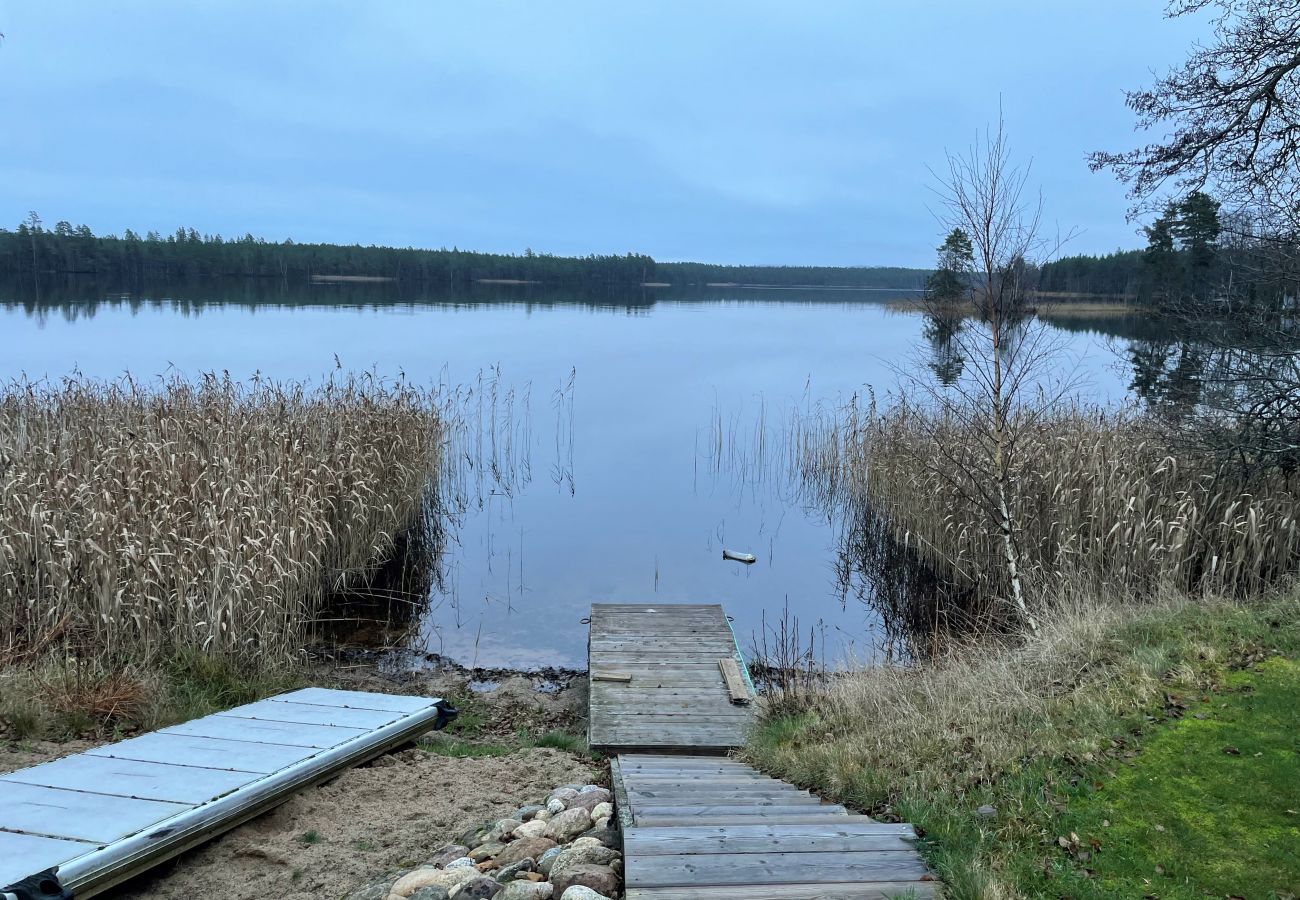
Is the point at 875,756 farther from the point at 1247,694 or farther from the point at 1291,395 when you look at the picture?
the point at 1291,395

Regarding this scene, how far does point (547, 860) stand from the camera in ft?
12.4

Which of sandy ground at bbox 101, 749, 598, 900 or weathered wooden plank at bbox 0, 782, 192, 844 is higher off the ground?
weathered wooden plank at bbox 0, 782, 192, 844

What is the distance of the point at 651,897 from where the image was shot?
118 inches

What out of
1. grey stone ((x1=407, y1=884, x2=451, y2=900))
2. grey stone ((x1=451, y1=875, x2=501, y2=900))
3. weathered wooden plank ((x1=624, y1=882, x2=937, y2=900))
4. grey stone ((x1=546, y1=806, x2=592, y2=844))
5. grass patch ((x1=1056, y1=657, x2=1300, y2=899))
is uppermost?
weathered wooden plank ((x1=624, y1=882, x2=937, y2=900))

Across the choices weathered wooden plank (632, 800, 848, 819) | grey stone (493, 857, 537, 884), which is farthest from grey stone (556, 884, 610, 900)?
weathered wooden plank (632, 800, 848, 819)

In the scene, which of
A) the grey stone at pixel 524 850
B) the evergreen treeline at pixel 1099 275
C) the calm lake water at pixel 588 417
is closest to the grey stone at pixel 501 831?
the grey stone at pixel 524 850

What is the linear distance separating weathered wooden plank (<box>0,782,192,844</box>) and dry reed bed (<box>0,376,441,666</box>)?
278 cm

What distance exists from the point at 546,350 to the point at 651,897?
1380 inches

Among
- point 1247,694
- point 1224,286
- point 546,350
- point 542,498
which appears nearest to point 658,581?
point 542,498

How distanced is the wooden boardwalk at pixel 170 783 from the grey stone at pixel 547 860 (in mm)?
1653

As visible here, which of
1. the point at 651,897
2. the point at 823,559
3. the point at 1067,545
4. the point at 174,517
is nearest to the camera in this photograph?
the point at 651,897

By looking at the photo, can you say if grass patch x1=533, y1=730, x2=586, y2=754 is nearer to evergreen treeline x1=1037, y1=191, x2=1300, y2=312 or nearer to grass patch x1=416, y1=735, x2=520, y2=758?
grass patch x1=416, y1=735, x2=520, y2=758

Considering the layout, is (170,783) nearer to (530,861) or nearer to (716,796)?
(530,861)

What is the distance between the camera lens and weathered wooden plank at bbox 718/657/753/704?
7.57 m
